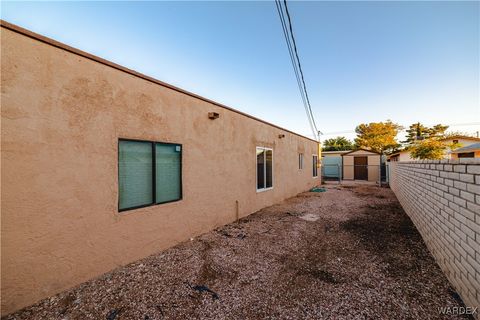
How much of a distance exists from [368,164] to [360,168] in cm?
81

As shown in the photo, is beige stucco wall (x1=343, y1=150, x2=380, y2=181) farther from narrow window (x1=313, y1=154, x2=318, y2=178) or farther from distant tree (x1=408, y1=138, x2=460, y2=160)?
narrow window (x1=313, y1=154, x2=318, y2=178)

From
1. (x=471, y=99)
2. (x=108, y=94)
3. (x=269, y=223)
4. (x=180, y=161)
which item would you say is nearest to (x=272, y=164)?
(x=269, y=223)

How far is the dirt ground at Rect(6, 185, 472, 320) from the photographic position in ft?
6.87

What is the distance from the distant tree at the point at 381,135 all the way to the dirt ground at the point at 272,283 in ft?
103

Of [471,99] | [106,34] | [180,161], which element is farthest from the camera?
[471,99]

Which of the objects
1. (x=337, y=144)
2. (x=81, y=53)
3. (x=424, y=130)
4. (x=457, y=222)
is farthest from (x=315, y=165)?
(x=424, y=130)

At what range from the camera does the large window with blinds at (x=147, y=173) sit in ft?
10.2

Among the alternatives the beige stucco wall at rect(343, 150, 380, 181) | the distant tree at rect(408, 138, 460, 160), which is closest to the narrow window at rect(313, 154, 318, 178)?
the distant tree at rect(408, 138, 460, 160)

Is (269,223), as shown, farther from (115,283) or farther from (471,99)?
(471,99)

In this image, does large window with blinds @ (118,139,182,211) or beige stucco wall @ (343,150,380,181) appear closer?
large window with blinds @ (118,139,182,211)

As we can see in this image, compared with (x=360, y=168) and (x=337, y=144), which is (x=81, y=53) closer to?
(x=360, y=168)

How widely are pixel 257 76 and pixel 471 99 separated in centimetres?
1214

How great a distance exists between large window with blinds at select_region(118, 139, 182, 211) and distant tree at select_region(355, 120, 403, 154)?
1318 inches

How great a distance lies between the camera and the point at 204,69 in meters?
8.79
